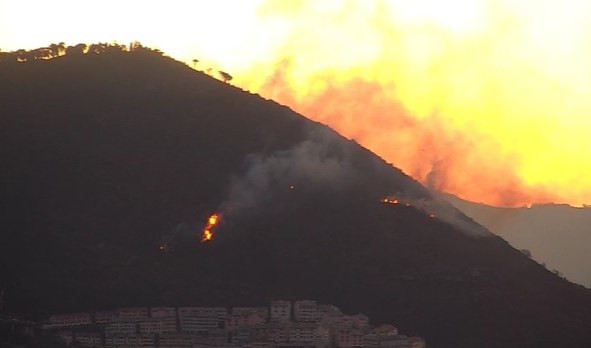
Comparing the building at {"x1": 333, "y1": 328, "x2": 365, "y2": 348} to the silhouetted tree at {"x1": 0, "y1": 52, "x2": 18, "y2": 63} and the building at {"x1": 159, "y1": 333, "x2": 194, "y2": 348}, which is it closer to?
the building at {"x1": 159, "y1": 333, "x2": 194, "y2": 348}

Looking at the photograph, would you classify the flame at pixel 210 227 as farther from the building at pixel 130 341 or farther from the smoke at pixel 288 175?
the building at pixel 130 341

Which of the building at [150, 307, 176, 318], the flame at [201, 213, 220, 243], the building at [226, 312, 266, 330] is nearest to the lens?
the building at [226, 312, 266, 330]

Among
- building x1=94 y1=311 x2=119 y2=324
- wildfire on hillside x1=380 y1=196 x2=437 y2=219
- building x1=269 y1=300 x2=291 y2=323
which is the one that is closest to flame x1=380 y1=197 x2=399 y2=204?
wildfire on hillside x1=380 y1=196 x2=437 y2=219

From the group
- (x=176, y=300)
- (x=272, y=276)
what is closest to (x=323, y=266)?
(x=272, y=276)

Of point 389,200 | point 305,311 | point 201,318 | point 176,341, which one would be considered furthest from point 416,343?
point 389,200

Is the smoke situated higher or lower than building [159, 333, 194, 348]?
higher
